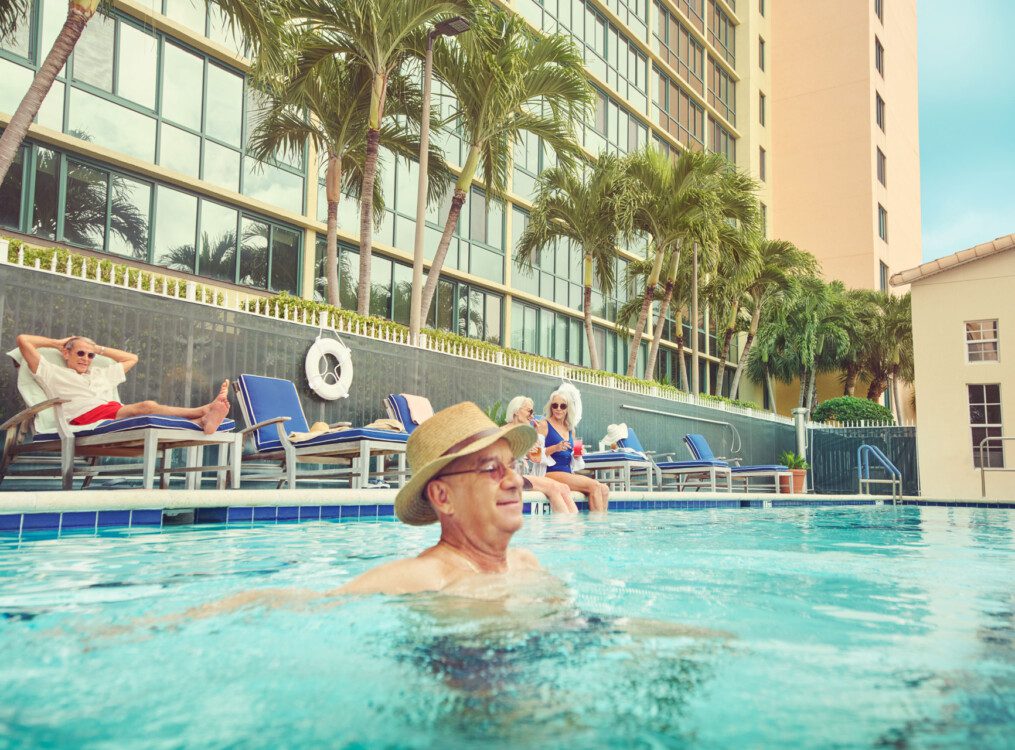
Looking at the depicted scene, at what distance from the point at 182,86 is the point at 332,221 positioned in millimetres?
3480

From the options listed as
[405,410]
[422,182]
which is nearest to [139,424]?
[405,410]

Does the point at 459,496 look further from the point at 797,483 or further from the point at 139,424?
the point at 797,483

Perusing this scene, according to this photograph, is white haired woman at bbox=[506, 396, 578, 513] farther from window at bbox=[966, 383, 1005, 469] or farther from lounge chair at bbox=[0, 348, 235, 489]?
window at bbox=[966, 383, 1005, 469]

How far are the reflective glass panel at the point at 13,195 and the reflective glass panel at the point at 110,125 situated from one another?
2.79 feet

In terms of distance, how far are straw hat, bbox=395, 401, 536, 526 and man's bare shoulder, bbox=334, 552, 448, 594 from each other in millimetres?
190

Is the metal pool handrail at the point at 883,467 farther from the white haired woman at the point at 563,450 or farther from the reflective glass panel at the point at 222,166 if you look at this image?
the reflective glass panel at the point at 222,166

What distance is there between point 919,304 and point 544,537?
19.6 meters

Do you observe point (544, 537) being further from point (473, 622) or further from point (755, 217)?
point (755, 217)

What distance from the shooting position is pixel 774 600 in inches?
109

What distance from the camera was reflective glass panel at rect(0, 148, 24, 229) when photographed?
38.1ft

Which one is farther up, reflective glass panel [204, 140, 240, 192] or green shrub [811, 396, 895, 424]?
reflective glass panel [204, 140, 240, 192]


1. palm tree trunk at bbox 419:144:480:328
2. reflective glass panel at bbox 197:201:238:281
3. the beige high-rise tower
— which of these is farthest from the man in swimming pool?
the beige high-rise tower

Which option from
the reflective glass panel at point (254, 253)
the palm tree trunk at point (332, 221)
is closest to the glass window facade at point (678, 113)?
the reflective glass panel at point (254, 253)

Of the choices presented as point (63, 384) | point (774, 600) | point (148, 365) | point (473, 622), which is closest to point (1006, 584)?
point (774, 600)
